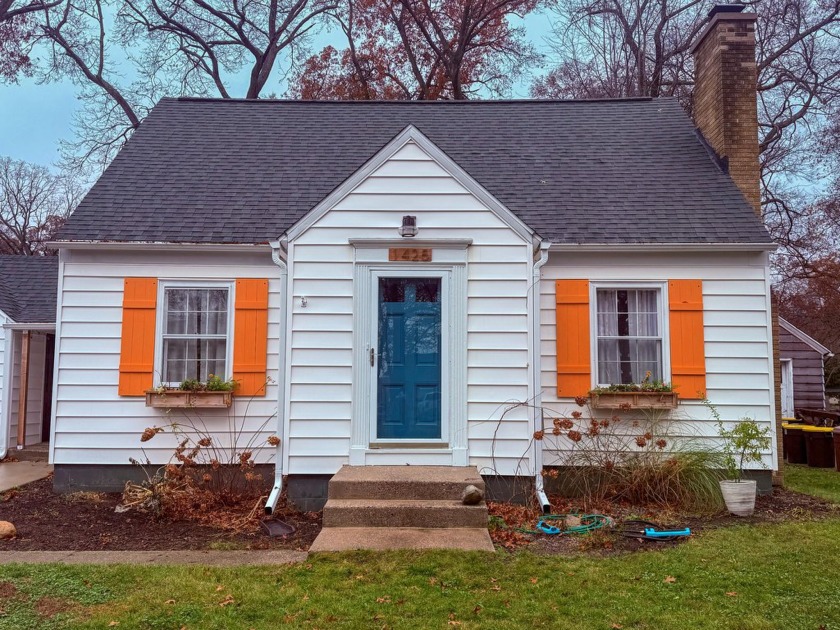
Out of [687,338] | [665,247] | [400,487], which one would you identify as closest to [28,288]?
[400,487]

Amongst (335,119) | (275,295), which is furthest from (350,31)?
(275,295)

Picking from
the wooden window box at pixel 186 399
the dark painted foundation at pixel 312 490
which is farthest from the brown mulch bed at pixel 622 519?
the wooden window box at pixel 186 399

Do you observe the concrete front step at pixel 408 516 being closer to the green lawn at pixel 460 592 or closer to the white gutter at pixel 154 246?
the green lawn at pixel 460 592

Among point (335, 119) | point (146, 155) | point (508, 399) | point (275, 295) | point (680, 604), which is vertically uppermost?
point (335, 119)

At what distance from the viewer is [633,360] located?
26.1 ft

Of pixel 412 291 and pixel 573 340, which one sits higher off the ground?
pixel 412 291

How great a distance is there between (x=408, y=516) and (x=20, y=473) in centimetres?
681

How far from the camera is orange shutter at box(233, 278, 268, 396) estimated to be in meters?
7.83

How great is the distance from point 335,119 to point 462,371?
19.8 feet

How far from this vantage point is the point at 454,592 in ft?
14.4

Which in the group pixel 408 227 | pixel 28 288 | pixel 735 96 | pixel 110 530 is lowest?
pixel 110 530

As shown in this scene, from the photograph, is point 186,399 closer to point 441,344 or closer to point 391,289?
point 391,289

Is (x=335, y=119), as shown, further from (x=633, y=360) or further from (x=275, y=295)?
(x=633, y=360)

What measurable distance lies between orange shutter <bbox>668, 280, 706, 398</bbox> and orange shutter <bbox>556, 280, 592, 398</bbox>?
1073mm
